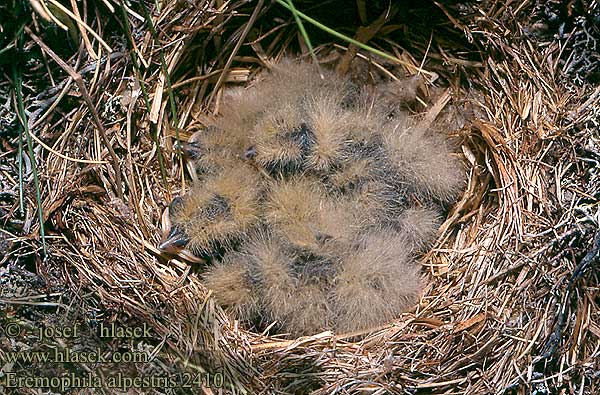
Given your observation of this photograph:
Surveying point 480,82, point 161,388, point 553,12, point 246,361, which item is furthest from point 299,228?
point 553,12

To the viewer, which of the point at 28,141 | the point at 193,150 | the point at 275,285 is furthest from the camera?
the point at 193,150

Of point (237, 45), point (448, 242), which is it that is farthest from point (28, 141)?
point (448, 242)

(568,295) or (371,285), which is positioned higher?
(568,295)

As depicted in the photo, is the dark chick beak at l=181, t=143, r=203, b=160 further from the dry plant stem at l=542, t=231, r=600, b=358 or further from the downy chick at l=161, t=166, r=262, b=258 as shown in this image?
the dry plant stem at l=542, t=231, r=600, b=358

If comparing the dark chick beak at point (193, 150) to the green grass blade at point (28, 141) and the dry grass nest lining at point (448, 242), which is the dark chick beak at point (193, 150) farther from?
the green grass blade at point (28, 141)

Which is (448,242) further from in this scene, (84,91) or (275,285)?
(84,91)

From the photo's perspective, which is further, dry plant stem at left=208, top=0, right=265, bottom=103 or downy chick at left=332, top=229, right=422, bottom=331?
dry plant stem at left=208, top=0, right=265, bottom=103

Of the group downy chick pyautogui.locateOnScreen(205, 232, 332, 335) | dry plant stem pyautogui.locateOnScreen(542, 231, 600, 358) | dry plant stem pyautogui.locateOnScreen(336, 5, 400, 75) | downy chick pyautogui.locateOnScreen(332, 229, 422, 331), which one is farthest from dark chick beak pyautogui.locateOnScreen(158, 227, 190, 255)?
dry plant stem pyautogui.locateOnScreen(542, 231, 600, 358)

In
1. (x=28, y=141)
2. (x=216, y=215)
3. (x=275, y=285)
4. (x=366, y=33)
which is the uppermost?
(x=366, y=33)
